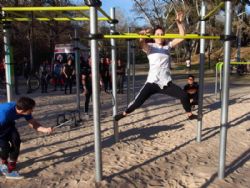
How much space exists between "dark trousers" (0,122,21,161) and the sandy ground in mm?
292

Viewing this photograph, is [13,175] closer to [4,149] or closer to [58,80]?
[4,149]

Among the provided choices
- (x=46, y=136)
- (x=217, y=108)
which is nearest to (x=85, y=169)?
(x=46, y=136)

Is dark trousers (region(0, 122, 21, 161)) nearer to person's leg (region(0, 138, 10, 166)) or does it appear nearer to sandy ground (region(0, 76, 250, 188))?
person's leg (region(0, 138, 10, 166))

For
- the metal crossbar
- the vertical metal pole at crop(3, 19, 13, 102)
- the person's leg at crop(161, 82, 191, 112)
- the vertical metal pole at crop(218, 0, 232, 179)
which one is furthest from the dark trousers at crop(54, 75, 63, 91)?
the vertical metal pole at crop(218, 0, 232, 179)

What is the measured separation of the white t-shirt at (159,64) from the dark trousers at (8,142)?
1978 millimetres

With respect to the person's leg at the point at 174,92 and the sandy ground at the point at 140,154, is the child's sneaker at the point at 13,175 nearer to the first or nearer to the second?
the sandy ground at the point at 140,154

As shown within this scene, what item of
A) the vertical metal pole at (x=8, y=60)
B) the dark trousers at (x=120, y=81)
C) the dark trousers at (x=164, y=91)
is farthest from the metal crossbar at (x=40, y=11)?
the dark trousers at (x=120, y=81)

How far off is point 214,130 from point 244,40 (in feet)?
140

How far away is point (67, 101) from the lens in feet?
36.5

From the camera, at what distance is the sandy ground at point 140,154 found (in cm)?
419

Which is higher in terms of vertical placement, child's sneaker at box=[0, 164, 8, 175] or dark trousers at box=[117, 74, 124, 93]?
dark trousers at box=[117, 74, 124, 93]

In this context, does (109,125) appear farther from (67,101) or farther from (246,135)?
(67,101)

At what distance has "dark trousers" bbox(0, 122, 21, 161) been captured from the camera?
4234mm

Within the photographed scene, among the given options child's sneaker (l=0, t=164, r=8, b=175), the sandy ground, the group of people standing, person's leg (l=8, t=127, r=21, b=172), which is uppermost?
the group of people standing
